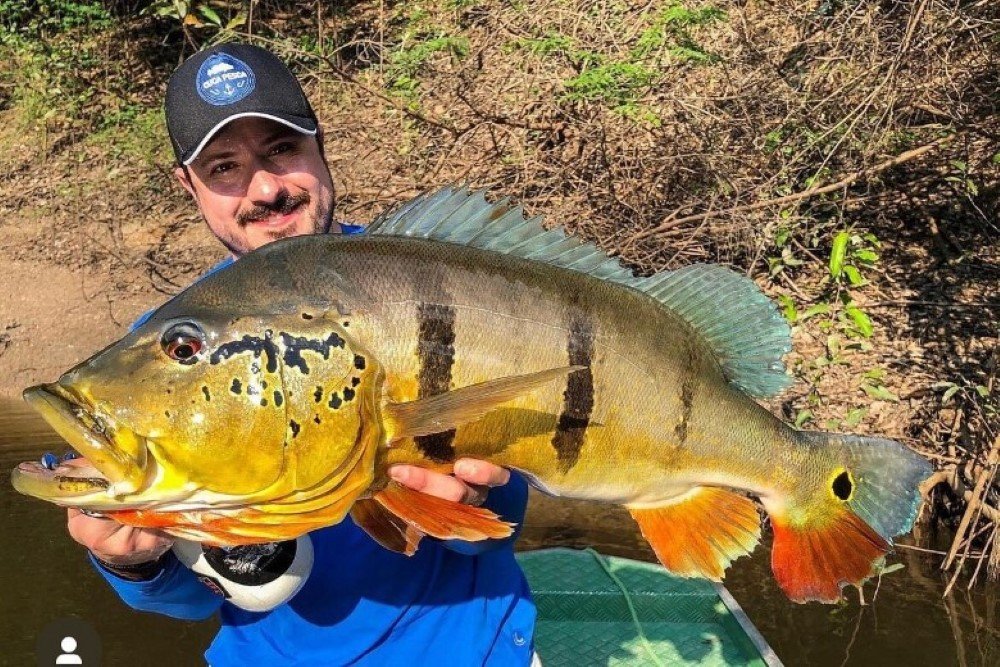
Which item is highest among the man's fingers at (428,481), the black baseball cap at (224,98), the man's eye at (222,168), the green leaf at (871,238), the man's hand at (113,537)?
the black baseball cap at (224,98)

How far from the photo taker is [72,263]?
8633 mm

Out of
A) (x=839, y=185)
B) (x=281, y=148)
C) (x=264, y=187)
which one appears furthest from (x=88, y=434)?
(x=839, y=185)

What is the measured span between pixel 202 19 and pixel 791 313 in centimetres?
809

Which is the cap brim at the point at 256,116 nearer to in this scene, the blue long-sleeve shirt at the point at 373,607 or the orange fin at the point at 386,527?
the blue long-sleeve shirt at the point at 373,607

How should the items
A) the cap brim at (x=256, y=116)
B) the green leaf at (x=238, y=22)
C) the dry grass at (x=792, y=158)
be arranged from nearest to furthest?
the cap brim at (x=256, y=116) → the dry grass at (x=792, y=158) → the green leaf at (x=238, y=22)

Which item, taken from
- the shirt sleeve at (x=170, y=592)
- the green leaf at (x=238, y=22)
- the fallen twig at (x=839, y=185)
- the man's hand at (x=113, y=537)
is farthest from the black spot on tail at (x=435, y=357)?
the green leaf at (x=238, y=22)

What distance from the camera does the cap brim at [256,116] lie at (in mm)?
2191

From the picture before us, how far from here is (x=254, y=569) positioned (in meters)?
1.87

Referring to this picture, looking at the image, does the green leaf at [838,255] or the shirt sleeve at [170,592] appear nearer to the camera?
the shirt sleeve at [170,592]

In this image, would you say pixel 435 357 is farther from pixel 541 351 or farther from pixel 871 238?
pixel 871 238

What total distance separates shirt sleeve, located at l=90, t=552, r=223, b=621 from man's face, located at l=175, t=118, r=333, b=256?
0.87 m

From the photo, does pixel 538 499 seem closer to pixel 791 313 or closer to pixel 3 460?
pixel 791 313

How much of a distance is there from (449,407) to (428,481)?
0.63 ft

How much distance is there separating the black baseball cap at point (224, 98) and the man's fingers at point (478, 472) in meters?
1.12
